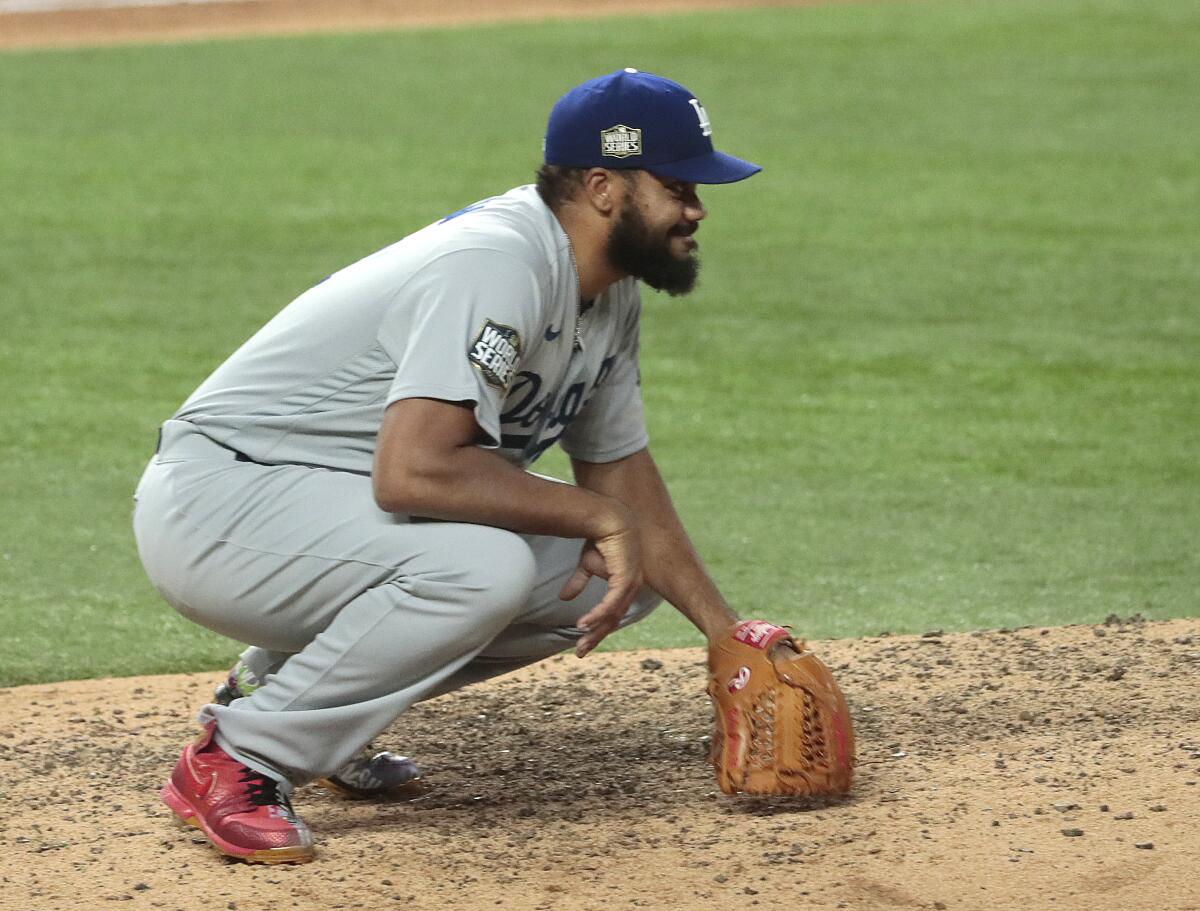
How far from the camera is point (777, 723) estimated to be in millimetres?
3574

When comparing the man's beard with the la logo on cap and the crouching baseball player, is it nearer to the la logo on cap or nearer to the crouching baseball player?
the crouching baseball player

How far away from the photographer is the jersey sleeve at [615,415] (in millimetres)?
3816

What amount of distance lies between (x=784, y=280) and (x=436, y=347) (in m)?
6.92

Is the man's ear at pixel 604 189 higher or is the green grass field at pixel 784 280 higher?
the man's ear at pixel 604 189

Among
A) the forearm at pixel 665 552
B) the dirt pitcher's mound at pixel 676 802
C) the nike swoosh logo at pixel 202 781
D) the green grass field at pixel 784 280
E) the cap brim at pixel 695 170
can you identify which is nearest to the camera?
the dirt pitcher's mound at pixel 676 802

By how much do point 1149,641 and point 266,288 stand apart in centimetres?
622

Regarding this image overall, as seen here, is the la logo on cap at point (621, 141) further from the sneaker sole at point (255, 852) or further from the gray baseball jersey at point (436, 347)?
the sneaker sole at point (255, 852)

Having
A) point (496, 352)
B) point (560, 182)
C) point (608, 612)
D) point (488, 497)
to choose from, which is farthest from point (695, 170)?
point (608, 612)

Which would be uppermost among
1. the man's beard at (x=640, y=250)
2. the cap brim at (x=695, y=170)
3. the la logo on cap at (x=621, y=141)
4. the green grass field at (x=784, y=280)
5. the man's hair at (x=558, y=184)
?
the la logo on cap at (x=621, y=141)

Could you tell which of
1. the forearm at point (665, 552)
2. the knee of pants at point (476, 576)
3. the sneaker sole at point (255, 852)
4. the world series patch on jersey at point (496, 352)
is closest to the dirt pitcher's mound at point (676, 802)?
the sneaker sole at point (255, 852)

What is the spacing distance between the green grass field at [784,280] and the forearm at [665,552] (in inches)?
55.3

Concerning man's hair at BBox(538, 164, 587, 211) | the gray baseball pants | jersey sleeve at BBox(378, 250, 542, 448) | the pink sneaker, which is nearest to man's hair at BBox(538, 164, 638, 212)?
man's hair at BBox(538, 164, 587, 211)

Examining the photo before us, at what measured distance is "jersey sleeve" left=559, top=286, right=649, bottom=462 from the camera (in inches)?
150

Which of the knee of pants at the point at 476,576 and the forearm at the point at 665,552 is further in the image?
the forearm at the point at 665,552
